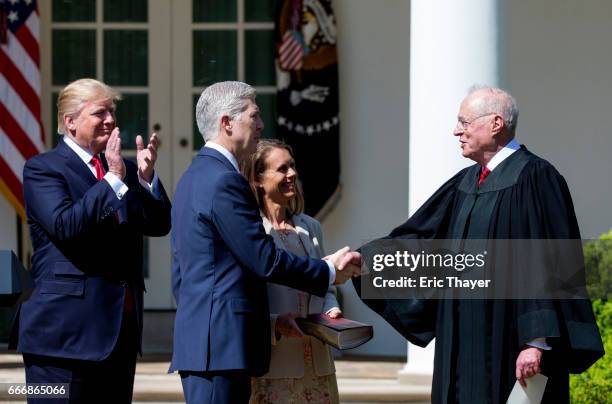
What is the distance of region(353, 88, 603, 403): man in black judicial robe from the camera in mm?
4836

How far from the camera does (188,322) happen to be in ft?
15.2

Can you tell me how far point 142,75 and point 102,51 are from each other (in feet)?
1.24

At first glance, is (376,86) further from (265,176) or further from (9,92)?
(265,176)

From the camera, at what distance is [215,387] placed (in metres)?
4.59

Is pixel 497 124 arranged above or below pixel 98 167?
above

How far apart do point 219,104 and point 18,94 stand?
524 cm

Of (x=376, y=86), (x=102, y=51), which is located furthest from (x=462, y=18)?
(x=102, y=51)

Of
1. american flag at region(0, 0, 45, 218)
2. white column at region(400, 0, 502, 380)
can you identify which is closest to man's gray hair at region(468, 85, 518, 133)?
white column at region(400, 0, 502, 380)

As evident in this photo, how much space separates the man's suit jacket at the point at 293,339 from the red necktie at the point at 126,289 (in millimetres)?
579

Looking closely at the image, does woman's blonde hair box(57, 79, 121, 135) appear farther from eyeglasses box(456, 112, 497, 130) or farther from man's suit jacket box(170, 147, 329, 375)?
eyeglasses box(456, 112, 497, 130)

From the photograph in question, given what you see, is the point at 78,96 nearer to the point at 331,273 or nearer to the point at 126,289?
the point at 126,289

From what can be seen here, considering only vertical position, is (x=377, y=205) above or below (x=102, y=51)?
below

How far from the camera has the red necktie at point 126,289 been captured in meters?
5.23

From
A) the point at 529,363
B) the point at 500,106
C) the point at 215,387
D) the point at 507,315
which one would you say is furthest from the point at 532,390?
the point at 215,387
